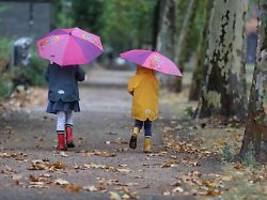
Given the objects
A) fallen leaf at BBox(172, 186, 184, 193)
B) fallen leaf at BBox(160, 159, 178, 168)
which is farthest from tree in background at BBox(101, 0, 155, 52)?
fallen leaf at BBox(172, 186, 184, 193)

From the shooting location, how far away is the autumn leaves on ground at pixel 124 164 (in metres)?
8.11

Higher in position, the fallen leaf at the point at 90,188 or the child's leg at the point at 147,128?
the child's leg at the point at 147,128

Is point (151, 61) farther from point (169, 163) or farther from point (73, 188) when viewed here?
point (73, 188)

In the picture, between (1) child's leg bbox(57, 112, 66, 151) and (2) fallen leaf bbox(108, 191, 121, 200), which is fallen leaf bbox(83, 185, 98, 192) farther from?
(1) child's leg bbox(57, 112, 66, 151)

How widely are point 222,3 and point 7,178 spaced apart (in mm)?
9452

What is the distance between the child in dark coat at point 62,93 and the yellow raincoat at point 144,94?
3.20 ft

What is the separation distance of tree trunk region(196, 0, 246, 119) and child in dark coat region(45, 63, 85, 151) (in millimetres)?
5729

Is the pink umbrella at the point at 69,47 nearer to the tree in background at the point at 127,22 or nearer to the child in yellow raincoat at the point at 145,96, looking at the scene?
the child in yellow raincoat at the point at 145,96

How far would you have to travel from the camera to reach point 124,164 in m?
10.2

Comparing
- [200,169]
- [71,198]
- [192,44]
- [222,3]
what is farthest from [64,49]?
[192,44]

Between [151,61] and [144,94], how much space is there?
566 mm

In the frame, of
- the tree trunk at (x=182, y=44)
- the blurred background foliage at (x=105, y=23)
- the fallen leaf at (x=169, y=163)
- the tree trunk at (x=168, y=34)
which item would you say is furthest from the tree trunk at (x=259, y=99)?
the tree trunk at (x=168, y=34)

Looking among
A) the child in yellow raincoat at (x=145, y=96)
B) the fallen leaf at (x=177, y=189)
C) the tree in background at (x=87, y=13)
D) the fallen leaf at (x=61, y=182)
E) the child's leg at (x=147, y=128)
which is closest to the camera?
the fallen leaf at (x=177, y=189)

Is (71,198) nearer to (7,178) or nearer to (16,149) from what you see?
(7,178)
